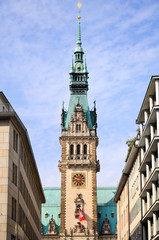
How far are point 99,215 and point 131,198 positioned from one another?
85208 millimetres

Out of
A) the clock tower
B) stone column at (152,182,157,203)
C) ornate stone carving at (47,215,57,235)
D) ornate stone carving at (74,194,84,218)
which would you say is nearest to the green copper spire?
the clock tower

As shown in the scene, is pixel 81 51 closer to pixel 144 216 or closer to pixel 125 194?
pixel 125 194

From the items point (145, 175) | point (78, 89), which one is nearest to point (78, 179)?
point (78, 89)

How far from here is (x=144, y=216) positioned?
61.7 m

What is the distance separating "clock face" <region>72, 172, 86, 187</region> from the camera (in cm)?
14788

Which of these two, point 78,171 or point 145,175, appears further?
point 78,171

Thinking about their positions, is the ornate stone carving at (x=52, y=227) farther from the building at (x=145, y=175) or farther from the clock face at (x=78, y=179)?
the building at (x=145, y=175)

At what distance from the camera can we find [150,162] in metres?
61.6

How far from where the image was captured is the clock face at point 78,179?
485 feet

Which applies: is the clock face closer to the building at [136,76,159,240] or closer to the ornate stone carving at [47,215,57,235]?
the ornate stone carving at [47,215,57,235]

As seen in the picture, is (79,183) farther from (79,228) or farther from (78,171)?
(79,228)

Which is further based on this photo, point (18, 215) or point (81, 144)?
point (81, 144)

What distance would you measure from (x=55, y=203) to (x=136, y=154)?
324 ft

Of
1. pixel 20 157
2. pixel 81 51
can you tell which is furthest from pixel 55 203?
pixel 20 157
